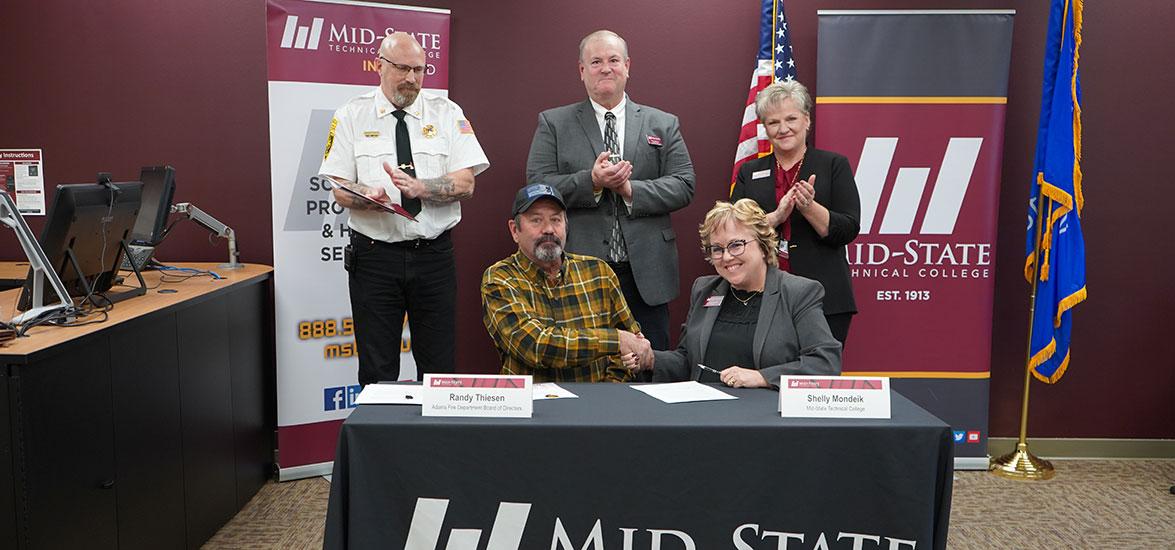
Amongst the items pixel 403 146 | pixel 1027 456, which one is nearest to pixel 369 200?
pixel 403 146

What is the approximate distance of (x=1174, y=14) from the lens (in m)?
3.96

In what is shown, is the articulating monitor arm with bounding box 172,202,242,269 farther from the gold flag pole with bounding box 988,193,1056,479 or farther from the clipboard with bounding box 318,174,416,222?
the gold flag pole with bounding box 988,193,1056,479

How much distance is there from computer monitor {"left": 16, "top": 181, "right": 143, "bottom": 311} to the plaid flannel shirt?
1202mm

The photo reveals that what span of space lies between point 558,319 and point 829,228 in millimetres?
1066

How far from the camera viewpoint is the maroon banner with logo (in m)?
3.54

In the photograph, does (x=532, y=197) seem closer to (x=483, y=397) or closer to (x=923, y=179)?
(x=483, y=397)

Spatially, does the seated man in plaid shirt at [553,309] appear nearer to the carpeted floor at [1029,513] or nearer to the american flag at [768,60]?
the carpeted floor at [1029,513]

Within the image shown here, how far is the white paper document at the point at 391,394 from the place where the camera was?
75.7 inches

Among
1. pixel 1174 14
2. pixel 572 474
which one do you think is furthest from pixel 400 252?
pixel 1174 14

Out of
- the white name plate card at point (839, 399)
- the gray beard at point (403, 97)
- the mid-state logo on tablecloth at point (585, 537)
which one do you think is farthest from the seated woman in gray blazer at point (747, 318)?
the gray beard at point (403, 97)

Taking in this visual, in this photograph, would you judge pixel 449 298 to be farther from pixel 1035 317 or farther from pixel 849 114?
pixel 1035 317

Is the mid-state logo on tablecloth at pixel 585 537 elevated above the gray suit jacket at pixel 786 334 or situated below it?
below

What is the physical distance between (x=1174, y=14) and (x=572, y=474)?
151 inches

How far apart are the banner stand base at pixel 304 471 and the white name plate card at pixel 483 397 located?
2.17 meters
